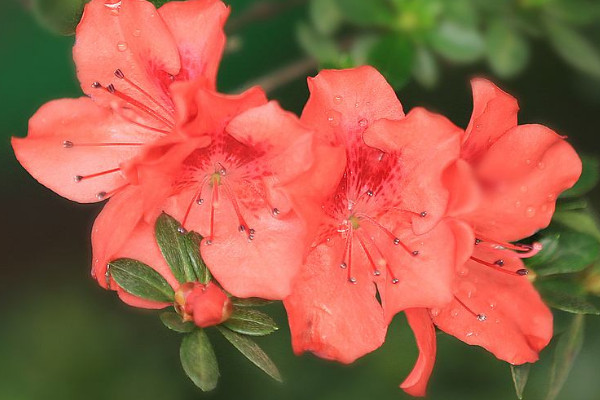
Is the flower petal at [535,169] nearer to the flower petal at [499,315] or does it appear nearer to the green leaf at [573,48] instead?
the flower petal at [499,315]

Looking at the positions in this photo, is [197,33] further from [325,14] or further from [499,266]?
[325,14]

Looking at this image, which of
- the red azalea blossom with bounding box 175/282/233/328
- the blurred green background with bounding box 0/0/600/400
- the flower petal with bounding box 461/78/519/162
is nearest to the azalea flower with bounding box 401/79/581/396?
the flower petal with bounding box 461/78/519/162

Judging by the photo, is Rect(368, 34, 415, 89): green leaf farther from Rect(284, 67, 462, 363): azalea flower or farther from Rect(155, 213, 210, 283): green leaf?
Rect(155, 213, 210, 283): green leaf

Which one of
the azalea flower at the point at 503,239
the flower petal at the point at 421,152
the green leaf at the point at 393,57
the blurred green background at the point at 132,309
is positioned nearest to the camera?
the flower petal at the point at 421,152

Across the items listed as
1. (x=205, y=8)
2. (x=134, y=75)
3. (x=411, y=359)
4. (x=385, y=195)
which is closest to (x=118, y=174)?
(x=134, y=75)

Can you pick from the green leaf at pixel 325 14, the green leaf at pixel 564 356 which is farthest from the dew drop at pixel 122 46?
the green leaf at pixel 564 356

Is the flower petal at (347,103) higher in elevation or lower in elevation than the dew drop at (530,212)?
higher
